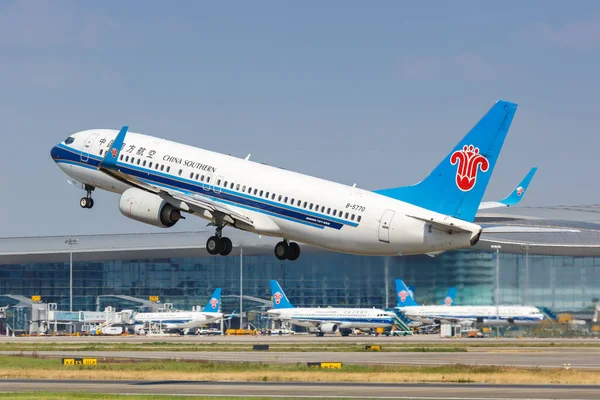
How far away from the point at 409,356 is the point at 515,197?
26.7 metres

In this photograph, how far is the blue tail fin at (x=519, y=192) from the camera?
2721 inches

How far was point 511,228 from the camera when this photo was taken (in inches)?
2474

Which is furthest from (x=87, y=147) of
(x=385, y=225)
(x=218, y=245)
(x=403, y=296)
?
(x=403, y=296)

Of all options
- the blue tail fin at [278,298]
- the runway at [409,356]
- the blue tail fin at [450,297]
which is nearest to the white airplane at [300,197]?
the runway at [409,356]

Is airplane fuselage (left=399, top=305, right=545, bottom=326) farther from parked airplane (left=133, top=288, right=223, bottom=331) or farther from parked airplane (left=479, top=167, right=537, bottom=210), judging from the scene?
parked airplane (left=479, top=167, right=537, bottom=210)

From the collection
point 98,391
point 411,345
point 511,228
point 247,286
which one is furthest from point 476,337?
point 98,391

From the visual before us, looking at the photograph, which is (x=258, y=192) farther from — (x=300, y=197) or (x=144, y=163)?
(x=144, y=163)

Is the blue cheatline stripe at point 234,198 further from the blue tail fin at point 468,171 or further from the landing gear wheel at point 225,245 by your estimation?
the blue tail fin at point 468,171

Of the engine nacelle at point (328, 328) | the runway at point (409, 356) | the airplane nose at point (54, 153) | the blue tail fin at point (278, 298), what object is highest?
the airplane nose at point (54, 153)

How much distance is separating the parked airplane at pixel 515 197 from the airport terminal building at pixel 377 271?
138 ft

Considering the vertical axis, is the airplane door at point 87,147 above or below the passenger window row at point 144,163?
above

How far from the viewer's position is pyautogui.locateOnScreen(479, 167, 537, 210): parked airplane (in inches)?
2717

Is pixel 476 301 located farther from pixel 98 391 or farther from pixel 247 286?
pixel 98 391

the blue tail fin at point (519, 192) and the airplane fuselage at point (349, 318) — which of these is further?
the airplane fuselage at point (349, 318)
